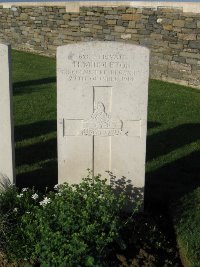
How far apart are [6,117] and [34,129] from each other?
2744mm

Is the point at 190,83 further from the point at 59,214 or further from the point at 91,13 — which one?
the point at 59,214

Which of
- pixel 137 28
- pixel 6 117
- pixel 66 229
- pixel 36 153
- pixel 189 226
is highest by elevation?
pixel 137 28

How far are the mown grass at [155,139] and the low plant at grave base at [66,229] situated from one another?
1061 millimetres

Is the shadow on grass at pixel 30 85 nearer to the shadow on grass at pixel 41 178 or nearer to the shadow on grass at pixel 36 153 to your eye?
the shadow on grass at pixel 36 153

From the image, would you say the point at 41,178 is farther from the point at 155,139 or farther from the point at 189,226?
the point at 155,139

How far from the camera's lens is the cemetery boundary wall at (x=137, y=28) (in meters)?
9.52

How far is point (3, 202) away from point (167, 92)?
601cm

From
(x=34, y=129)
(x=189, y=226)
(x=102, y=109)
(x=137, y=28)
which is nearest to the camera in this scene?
(x=102, y=109)

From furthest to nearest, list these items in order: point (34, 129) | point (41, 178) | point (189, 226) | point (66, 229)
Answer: point (34, 129), point (41, 178), point (189, 226), point (66, 229)

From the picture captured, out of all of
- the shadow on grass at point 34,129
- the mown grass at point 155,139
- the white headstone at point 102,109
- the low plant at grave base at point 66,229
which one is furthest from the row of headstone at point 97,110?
the shadow on grass at point 34,129

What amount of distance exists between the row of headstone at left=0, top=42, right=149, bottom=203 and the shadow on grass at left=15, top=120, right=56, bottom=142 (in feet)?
7.39

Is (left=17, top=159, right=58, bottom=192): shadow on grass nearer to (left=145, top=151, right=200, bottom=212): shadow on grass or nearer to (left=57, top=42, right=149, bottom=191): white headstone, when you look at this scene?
(left=57, top=42, right=149, bottom=191): white headstone

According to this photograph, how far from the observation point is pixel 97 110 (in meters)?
3.97

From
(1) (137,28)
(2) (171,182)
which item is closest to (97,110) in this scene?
(2) (171,182)
